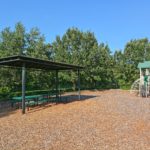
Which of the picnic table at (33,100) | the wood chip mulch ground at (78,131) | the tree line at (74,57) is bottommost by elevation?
the wood chip mulch ground at (78,131)

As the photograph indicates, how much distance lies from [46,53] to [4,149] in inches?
819

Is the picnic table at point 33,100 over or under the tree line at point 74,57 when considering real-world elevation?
under

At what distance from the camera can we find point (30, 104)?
16.5 meters

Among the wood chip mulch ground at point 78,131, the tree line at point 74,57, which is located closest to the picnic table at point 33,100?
the wood chip mulch ground at point 78,131

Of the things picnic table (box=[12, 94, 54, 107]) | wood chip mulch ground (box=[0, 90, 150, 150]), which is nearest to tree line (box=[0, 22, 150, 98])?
picnic table (box=[12, 94, 54, 107])

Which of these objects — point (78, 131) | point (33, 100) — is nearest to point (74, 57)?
point (33, 100)

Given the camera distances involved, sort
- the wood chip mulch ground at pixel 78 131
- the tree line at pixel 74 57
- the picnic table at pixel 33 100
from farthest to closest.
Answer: the tree line at pixel 74 57 < the picnic table at pixel 33 100 < the wood chip mulch ground at pixel 78 131

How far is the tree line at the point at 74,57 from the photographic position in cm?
2413

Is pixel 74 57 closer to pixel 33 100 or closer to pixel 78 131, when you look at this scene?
pixel 33 100

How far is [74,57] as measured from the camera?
28.7 metres

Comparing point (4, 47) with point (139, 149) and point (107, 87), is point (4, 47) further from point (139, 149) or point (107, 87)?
point (139, 149)

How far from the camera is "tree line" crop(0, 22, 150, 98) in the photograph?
24.1 metres

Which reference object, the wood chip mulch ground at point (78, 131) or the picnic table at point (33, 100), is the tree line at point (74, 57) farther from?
the wood chip mulch ground at point (78, 131)

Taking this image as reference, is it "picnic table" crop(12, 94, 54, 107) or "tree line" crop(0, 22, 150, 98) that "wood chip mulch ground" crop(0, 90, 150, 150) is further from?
"tree line" crop(0, 22, 150, 98)
